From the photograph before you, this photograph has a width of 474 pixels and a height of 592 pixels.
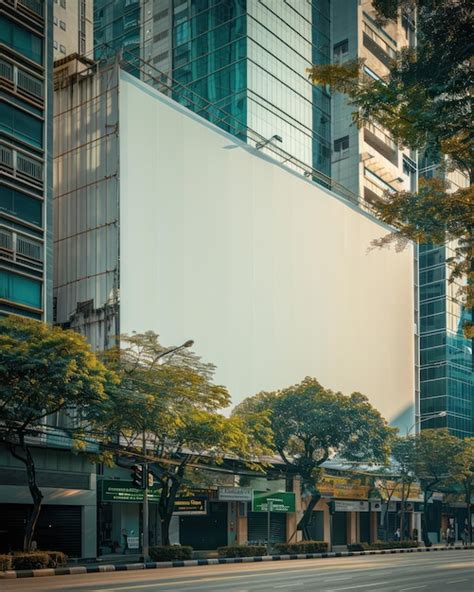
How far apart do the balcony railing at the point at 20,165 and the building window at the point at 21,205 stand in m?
0.93

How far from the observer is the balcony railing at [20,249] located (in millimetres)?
47719

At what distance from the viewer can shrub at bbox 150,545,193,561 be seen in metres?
43.3

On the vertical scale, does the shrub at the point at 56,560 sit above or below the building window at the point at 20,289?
below

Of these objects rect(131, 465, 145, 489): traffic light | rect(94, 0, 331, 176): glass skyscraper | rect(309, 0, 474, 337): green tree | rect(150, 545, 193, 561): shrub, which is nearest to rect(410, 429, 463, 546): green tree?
rect(150, 545, 193, 561): shrub

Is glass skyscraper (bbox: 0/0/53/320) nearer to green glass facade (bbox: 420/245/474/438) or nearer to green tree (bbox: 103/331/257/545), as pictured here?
green tree (bbox: 103/331/257/545)

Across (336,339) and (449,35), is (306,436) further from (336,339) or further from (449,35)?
(449,35)

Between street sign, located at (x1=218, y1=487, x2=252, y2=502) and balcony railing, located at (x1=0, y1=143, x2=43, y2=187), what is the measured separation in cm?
2300

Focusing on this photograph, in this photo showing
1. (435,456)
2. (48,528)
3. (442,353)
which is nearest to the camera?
(48,528)

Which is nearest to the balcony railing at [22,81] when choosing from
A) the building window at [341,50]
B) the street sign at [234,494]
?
the street sign at [234,494]

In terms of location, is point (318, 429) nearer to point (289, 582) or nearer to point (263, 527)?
point (263, 527)

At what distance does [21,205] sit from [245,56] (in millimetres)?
47256

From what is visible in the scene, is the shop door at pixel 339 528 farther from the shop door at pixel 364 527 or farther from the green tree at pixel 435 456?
the green tree at pixel 435 456

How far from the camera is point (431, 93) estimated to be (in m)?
18.8

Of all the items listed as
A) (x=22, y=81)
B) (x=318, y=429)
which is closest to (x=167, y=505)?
(x=318, y=429)
